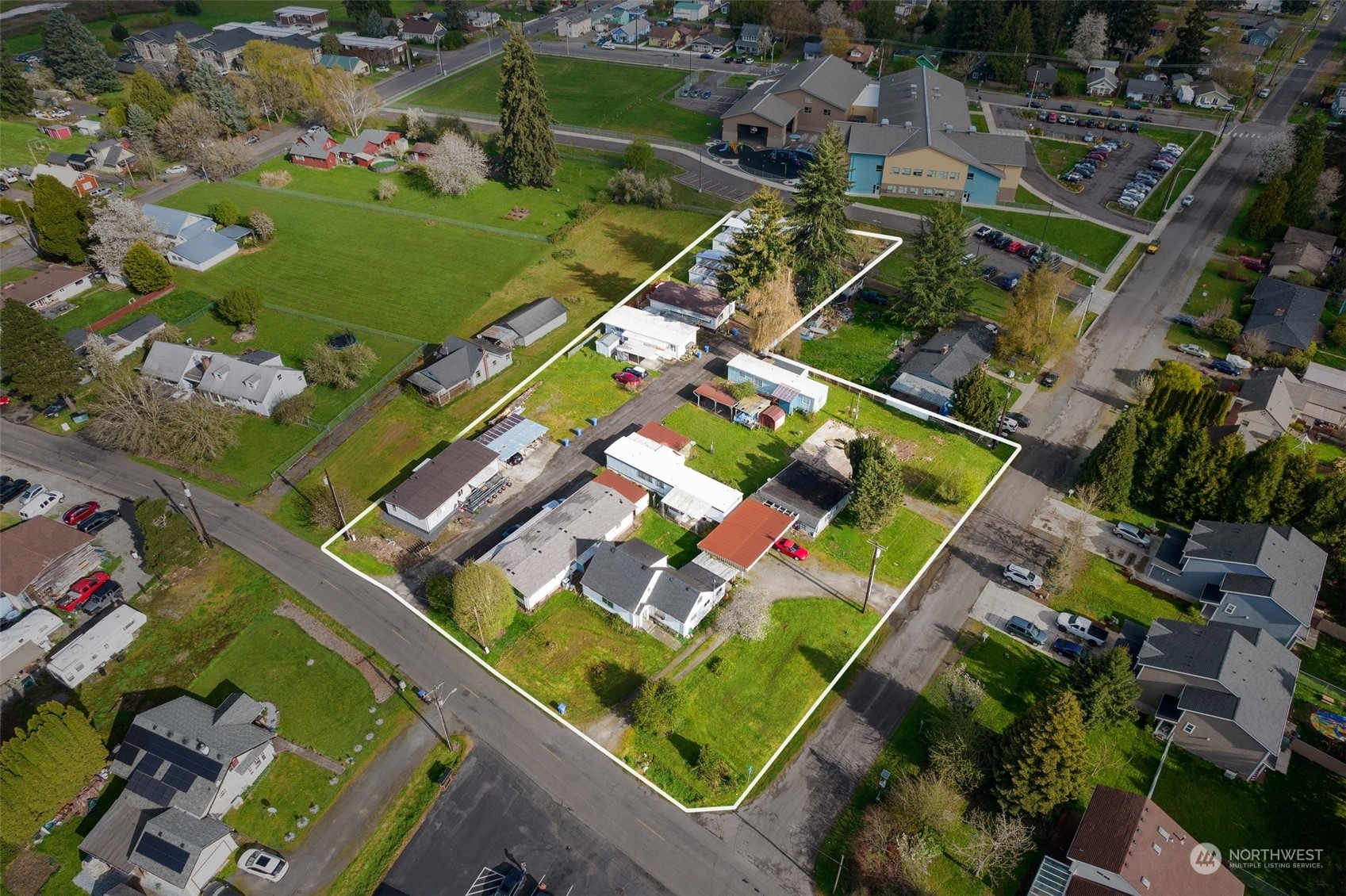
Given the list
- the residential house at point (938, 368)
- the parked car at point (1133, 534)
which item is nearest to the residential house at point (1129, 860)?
the parked car at point (1133, 534)

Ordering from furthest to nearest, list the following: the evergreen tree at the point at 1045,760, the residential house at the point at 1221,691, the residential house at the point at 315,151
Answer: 1. the residential house at the point at 315,151
2. the residential house at the point at 1221,691
3. the evergreen tree at the point at 1045,760

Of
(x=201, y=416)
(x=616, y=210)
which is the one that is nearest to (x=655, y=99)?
(x=616, y=210)

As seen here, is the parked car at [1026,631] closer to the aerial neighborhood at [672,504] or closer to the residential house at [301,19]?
the aerial neighborhood at [672,504]

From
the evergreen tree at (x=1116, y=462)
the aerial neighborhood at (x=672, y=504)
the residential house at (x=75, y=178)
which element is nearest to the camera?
the aerial neighborhood at (x=672, y=504)

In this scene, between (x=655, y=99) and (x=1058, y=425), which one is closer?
(x=1058, y=425)

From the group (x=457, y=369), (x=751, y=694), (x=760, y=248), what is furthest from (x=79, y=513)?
(x=760, y=248)

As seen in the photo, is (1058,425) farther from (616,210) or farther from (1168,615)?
(616,210)
